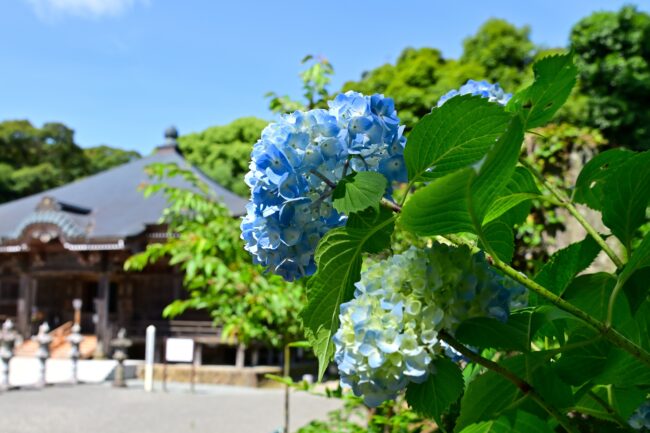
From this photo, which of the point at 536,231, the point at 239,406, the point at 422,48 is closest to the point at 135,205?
the point at 239,406

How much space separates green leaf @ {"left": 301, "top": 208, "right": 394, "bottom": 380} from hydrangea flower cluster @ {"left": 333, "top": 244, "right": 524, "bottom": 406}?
0.04 metres

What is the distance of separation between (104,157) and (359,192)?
124 ft

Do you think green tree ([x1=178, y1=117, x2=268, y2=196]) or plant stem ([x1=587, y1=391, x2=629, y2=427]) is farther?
green tree ([x1=178, y1=117, x2=268, y2=196])

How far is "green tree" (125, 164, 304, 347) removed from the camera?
358 centimetres

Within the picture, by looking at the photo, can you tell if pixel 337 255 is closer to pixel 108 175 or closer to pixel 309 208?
pixel 309 208

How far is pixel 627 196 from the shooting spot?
2.06 feet

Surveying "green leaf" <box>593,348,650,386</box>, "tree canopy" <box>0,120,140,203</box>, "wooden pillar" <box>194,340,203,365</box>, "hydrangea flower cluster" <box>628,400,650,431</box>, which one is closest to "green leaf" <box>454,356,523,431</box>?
"green leaf" <box>593,348,650,386</box>

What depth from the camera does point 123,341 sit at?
11.6 meters

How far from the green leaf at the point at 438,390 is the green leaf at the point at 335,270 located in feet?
0.31

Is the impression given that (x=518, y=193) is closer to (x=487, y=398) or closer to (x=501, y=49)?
(x=487, y=398)

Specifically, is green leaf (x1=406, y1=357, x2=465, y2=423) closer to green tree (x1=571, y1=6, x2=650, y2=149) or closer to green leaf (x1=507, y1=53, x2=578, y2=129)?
green leaf (x1=507, y1=53, x2=578, y2=129)

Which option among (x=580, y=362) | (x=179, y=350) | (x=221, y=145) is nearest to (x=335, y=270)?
(x=580, y=362)

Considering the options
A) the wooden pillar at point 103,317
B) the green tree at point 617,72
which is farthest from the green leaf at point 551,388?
the green tree at point 617,72

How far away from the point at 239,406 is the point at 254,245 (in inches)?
368
